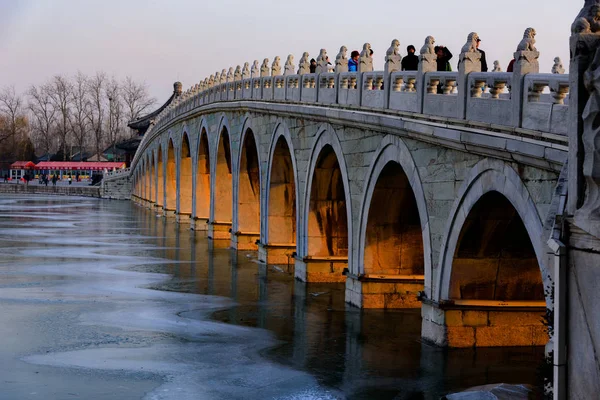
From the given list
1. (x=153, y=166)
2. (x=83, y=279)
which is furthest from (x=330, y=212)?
(x=153, y=166)

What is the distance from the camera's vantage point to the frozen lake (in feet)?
38.6

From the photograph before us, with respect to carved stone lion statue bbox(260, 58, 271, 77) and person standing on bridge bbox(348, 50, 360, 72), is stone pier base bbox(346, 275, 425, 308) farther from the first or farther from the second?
carved stone lion statue bbox(260, 58, 271, 77)

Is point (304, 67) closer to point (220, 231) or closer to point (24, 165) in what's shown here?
point (220, 231)

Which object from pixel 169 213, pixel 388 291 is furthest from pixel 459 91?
pixel 169 213

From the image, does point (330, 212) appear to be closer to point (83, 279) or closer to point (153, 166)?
point (83, 279)

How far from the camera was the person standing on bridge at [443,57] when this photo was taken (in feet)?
51.9

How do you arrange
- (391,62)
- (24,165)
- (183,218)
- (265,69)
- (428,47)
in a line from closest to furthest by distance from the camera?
(428,47) < (391,62) < (265,69) < (183,218) < (24,165)

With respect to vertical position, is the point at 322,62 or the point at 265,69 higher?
the point at 265,69

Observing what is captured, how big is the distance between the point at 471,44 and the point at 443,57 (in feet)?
9.24

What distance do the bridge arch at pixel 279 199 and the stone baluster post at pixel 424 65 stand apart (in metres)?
9.83

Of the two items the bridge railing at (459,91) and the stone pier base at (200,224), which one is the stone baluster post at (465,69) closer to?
the bridge railing at (459,91)

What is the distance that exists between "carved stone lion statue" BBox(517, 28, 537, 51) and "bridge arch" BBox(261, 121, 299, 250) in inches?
509

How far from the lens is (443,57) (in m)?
15.9

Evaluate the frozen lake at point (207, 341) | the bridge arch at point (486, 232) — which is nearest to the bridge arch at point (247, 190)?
the frozen lake at point (207, 341)
